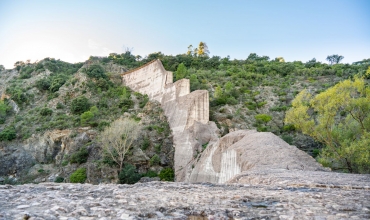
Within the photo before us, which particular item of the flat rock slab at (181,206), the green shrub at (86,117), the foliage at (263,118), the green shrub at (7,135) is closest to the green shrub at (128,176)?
the green shrub at (86,117)

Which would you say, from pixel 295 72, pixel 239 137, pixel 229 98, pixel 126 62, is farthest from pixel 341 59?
pixel 239 137

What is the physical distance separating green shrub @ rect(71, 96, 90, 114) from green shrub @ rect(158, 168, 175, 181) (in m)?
20.1

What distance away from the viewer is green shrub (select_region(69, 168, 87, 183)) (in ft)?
91.1

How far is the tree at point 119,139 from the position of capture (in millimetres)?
29250

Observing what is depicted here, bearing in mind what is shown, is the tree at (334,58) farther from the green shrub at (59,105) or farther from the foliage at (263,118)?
the green shrub at (59,105)

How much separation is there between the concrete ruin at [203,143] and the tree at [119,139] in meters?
5.20

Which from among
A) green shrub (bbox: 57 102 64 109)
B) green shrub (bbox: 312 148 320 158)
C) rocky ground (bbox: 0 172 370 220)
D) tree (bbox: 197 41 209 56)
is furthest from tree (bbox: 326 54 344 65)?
rocky ground (bbox: 0 172 370 220)

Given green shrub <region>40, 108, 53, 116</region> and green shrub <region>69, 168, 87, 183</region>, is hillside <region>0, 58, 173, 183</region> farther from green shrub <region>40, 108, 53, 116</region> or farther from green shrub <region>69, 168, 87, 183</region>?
green shrub <region>69, 168, 87, 183</region>

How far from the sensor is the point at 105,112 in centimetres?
4081

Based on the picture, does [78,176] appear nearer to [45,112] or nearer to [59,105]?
[45,112]

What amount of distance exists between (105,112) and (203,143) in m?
18.6

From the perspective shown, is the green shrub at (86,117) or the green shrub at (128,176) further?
the green shrub at (86,117)

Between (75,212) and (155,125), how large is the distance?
30.3 metres

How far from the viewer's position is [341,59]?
3150 inches
